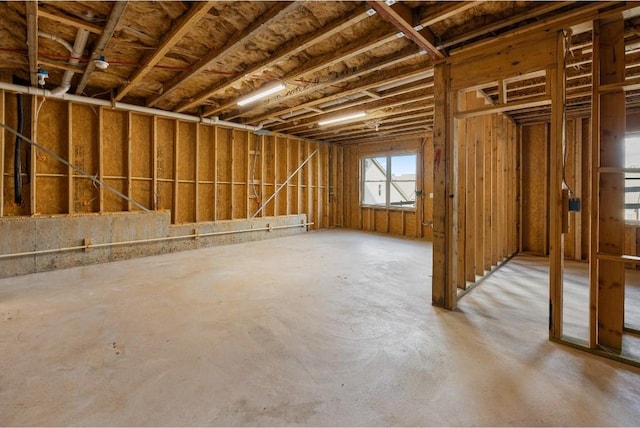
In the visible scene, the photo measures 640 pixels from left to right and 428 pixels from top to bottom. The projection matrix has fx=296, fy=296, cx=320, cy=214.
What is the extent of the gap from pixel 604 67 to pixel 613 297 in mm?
1771

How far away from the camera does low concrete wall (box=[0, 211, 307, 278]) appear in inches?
167

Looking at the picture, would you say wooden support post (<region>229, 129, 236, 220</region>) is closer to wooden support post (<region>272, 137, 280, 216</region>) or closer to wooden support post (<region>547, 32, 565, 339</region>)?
wooden support post (<region>272, 137, 280, 216</region>)

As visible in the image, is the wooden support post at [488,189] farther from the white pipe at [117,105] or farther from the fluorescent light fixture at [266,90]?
the white pipe at [117,105]

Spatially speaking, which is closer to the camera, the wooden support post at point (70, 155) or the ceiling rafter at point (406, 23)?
the ceiling rafter at point (406, 23)

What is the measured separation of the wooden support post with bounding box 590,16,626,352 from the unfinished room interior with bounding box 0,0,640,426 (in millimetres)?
15

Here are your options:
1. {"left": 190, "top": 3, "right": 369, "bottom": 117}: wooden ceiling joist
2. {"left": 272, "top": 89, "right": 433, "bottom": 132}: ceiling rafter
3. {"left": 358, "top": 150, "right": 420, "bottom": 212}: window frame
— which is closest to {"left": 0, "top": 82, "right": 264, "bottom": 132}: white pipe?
{"left": 272, "top": 89, "right": 433, "bottom": 132}: ceiling rafter

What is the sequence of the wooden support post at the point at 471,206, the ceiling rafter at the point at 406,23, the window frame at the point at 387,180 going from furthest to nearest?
1. the window frame at the point at 387,180
2. the wooden support post at the point at 471,206
3. the ceiling rafter at the point at 406,23

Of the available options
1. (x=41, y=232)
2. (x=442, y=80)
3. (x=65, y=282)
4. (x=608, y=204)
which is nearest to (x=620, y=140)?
(x=608, y=204)

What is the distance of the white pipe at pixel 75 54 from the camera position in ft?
10.4

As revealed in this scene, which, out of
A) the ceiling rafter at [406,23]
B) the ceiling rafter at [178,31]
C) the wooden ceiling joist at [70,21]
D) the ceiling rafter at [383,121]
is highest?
the ceiling rafter at [383,121]

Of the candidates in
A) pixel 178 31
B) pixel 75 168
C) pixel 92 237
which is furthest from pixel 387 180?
pixel 75 168

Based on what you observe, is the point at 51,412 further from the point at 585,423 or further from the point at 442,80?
the point at 442,80

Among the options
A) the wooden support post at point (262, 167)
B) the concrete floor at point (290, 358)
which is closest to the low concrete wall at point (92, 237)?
the concrete floor at point (290, 358)

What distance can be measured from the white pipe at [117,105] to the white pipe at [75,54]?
0.16 metres
